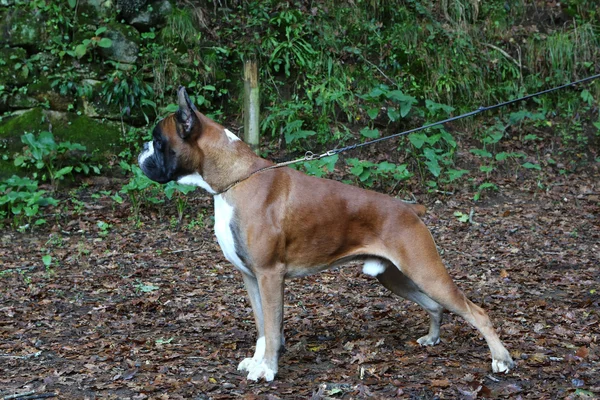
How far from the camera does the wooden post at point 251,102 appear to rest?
399 inches

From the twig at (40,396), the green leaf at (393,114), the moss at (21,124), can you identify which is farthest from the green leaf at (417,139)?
the twig at (40,396)

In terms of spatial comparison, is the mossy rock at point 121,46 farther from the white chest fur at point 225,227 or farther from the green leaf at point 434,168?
the white chest fur at point 225,227

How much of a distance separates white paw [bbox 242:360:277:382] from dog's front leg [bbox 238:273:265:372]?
0.16m

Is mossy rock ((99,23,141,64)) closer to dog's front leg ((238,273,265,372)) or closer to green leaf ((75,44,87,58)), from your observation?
green leaf ((75,44,87,58))

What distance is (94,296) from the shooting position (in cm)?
722

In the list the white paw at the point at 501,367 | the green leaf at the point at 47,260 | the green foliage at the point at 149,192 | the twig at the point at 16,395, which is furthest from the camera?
the green foliage at the point at 149,192

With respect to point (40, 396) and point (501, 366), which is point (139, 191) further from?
point (501, 366)

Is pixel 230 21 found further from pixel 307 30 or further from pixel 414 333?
pixel 414 333

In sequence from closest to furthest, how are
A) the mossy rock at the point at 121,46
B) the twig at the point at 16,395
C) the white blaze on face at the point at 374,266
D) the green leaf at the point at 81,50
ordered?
the twig at the point at 16,395 → the white blaze on face at the point at 374,266 → the green leaf at the point at 81,50 → the mossy rock at the point at 121,46

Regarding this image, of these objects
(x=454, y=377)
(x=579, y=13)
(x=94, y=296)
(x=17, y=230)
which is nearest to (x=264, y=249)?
(x=454, y=377)

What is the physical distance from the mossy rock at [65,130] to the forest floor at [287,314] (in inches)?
41.1

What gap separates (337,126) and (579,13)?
6.26m

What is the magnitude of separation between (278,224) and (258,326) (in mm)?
909

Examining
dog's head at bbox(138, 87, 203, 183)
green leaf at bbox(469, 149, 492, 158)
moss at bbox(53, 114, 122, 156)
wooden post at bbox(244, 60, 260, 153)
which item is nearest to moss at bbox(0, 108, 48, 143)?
moss at bbox(53, 114, 122, 156)
